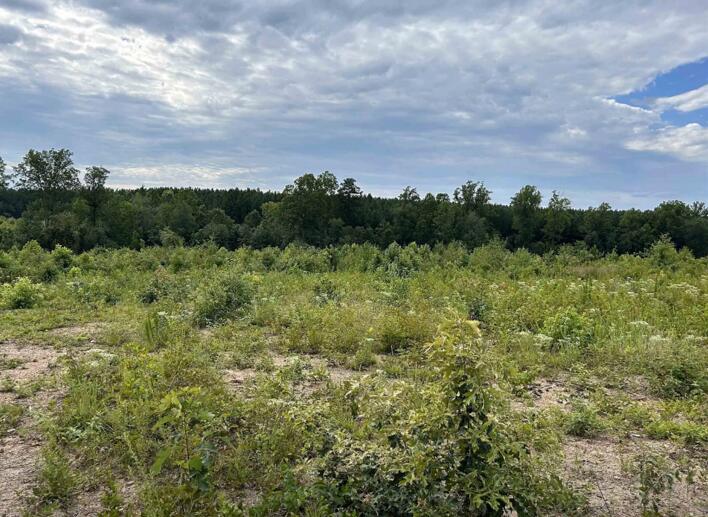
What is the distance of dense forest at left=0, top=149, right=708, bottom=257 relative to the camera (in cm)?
3538

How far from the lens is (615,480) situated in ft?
11.5

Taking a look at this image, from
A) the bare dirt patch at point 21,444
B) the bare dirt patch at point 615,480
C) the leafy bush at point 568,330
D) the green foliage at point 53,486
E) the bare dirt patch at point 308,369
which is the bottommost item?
the bare dirt patch at point 21,444

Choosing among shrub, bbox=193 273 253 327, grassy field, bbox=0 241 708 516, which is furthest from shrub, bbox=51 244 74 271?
shrub, bbox=193 273 253 327

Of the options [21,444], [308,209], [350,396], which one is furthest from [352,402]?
[308,209]

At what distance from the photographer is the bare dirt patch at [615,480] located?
10.4 feet

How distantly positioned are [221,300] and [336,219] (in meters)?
33.5

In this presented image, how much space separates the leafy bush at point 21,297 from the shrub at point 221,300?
146 inches

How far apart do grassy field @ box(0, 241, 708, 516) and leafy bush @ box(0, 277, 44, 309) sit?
0.16ft

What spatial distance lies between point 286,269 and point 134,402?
40.3 ft

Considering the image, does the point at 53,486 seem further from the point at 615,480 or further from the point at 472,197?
the point at 472,197

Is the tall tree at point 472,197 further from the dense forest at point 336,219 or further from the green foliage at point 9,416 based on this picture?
the green foliage at point 9,416

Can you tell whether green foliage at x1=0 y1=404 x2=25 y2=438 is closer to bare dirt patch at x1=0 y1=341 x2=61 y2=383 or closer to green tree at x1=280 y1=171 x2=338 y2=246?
bare dirt patch at x1=0 y1=341 x2=61 y2=383

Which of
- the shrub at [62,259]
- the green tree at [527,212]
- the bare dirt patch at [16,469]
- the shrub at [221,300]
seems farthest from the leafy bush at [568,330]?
the green tree at [527,212]

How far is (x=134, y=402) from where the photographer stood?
14.1 feet
